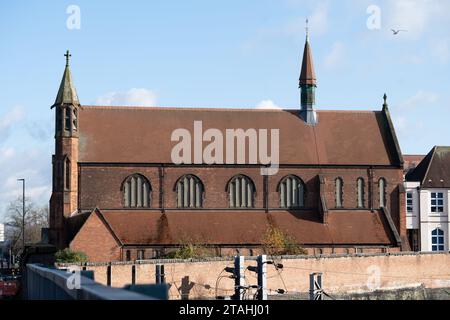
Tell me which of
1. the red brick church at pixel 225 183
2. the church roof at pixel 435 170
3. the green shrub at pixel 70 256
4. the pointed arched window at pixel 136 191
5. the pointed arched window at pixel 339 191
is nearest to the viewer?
the green shrub at pixel 70 256

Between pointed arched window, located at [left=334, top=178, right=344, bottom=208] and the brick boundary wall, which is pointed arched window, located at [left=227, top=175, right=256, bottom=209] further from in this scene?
the brick boundary wall

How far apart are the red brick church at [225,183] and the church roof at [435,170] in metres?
5.21

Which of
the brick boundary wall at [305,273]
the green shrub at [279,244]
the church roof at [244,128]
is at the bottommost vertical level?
the brick boundary wall at [305,273]

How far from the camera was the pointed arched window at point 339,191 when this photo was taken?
76.6m

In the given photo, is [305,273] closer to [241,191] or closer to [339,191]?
[241,191]

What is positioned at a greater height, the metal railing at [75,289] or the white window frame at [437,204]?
the white window frame at [437,204]

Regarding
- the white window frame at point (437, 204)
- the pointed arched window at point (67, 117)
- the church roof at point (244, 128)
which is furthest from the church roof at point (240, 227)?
the white window frame at point (437, 204)

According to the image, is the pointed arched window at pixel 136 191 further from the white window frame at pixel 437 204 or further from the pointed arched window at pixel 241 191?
the white window frame at pixel 437 204

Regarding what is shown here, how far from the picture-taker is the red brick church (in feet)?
234

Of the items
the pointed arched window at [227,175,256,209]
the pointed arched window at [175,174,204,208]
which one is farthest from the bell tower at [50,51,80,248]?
the pointed arched window at [227,175,256,209]

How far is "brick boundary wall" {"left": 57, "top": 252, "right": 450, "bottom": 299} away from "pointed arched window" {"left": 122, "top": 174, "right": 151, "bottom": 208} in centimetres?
1405

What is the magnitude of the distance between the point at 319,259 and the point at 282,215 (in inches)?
399

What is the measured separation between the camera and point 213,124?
253 feet
